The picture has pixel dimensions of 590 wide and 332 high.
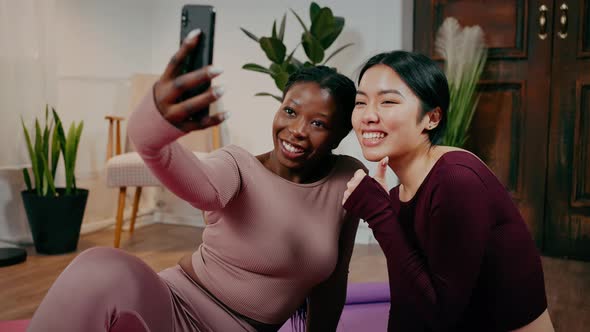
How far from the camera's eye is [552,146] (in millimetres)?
3262

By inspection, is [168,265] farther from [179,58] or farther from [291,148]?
[179,58]

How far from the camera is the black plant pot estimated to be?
10.3 feet

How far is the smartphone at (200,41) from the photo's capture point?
30.9 inches

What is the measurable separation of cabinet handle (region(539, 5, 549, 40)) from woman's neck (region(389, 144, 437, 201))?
7.62ft

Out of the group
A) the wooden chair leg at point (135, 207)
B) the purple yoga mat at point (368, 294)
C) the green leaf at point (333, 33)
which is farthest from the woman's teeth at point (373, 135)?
the wooden chair leg at point (135, 207)

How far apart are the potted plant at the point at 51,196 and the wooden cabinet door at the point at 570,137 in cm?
271

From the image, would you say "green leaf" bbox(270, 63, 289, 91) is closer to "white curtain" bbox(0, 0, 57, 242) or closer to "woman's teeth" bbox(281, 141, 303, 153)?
"white curtain" bbox(0, 0, 57, 242)

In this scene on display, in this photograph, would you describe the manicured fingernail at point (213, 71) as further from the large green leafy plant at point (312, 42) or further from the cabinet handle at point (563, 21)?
the cabinet handle at point (563, 21)

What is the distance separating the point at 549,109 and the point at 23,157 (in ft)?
9.69

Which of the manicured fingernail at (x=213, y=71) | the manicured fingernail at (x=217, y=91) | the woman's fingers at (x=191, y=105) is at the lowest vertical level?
the woman's fingers at (x=191, y=105)

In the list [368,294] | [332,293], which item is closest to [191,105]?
[332,293]

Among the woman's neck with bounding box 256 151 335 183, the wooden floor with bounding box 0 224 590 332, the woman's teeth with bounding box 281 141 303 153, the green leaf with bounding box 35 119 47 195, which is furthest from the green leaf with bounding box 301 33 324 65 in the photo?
the woman's teeth with bounding box 281 141 303 153

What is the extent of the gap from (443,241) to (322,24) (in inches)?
91.4

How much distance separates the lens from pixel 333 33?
3248mm
